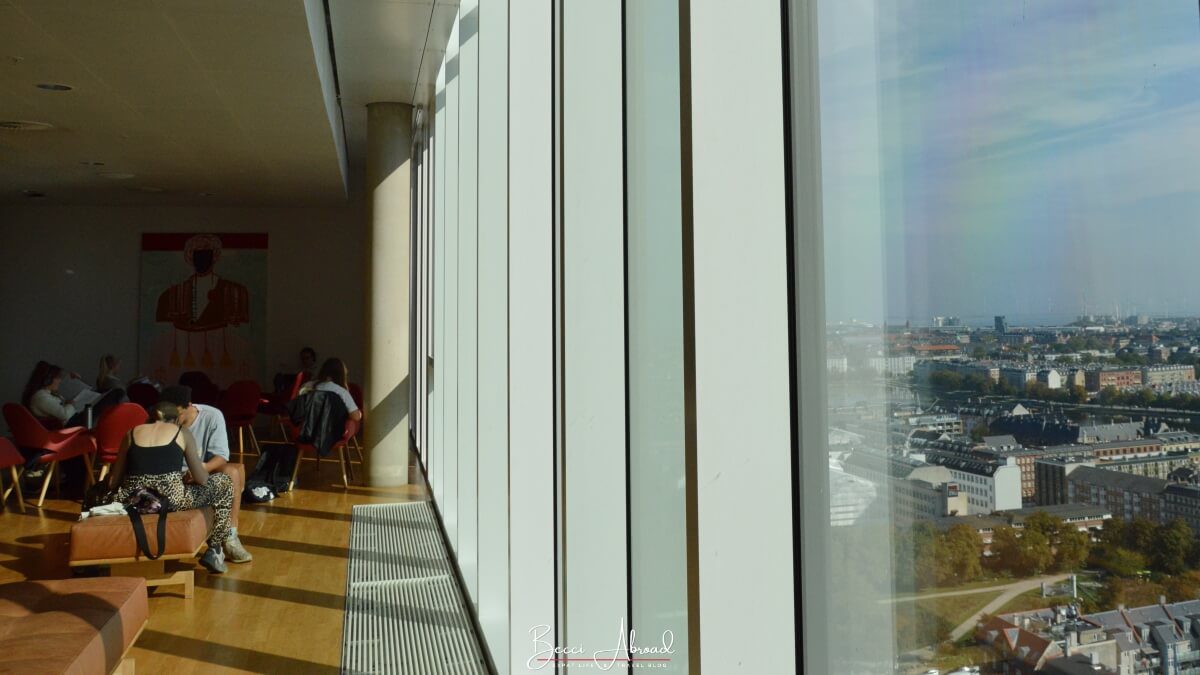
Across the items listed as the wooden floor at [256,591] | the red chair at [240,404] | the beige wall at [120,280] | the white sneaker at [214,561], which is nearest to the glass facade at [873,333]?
the wooden floor at [256,591]

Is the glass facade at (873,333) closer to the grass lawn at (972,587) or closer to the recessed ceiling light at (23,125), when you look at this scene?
the grass lawn at (972,587)

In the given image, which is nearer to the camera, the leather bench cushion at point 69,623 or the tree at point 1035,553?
the tree at point 1035,553

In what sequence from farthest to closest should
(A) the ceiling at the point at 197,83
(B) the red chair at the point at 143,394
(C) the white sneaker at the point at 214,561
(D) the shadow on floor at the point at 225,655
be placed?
(B) the red chair at the point at 143,394
(C) the white sneaker at the point at 214,561
(A) the ceiling at the point at 197,83
(D) the shadow on floor at the point at 225,655

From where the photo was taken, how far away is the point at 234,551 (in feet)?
19.5

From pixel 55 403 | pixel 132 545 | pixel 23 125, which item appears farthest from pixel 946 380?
pixel 55 403

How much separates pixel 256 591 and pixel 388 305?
4.18 m

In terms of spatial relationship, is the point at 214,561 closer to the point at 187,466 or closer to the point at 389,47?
the point at 187,466

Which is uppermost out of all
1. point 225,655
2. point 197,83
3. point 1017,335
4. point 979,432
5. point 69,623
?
point 197,83

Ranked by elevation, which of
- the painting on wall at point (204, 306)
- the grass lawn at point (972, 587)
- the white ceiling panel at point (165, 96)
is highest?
the white ceiling panel at point (165, 96)

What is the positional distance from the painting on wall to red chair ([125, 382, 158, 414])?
337 centimetres

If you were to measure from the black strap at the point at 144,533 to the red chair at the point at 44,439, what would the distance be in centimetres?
387

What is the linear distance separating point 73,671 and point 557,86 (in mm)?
2612

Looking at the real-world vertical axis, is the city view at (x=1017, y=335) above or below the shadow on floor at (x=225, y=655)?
above

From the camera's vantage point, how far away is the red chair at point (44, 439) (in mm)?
8125
